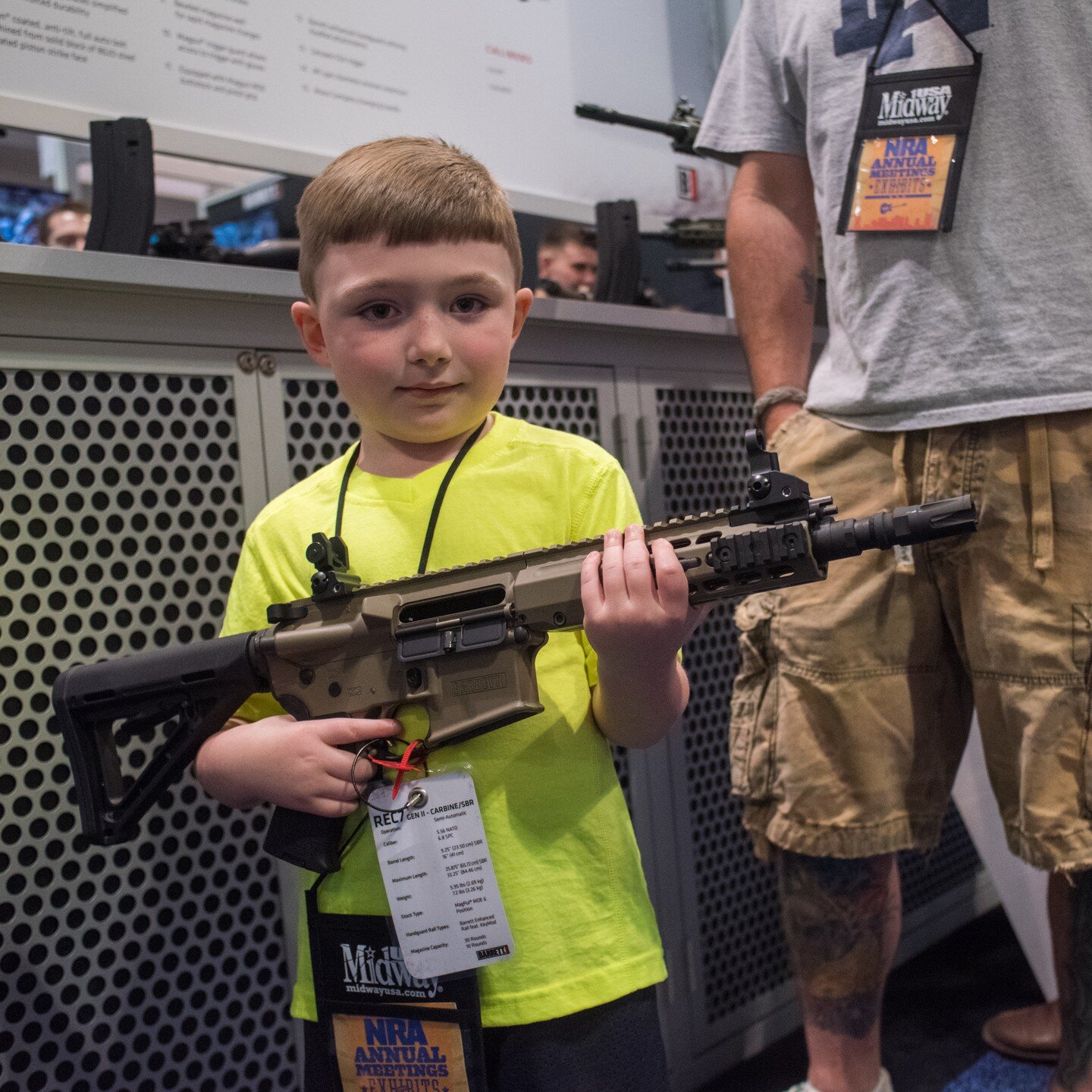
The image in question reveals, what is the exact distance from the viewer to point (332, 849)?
0.95 meters

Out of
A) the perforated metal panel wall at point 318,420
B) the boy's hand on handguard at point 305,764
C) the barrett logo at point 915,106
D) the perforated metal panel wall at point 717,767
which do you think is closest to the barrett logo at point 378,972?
the boy's hand on handguard at point 305,764

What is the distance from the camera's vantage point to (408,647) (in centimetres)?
93

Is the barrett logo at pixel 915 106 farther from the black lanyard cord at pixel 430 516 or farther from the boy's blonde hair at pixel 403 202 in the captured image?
the black lanyard cord at pixel 430 516

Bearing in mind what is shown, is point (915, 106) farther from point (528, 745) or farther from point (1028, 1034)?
point (1028, 1034)

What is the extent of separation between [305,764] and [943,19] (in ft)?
3.64

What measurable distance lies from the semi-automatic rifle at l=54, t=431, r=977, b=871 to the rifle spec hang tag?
2.0 inches

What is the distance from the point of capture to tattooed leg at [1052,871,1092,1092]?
129cm

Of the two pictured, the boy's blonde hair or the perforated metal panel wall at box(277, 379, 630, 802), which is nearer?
the boy's blonde hair

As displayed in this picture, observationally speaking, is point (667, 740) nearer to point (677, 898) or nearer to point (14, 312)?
point (677, 898)

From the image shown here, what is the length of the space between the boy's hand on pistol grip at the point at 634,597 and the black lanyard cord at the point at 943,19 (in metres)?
0.79

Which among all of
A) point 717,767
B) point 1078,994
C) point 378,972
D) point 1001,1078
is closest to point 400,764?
point 378,972

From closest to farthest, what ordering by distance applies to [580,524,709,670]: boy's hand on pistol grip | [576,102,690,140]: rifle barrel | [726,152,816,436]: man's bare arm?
1. [580,524,709,670]: boy's hand on pistol grip
2. [726,152,816,436]: man's bare arm
3. [576,102,690,140]: rifle barrel

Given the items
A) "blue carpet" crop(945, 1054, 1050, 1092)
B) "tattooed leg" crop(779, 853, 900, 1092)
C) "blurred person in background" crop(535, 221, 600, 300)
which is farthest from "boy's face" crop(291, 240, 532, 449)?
"blurred person in background" crop(535, 221, 600, 300)

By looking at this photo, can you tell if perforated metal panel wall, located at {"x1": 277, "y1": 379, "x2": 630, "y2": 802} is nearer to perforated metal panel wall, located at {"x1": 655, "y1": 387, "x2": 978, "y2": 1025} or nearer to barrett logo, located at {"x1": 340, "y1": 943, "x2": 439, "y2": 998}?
perforated metal panel wall, located at {"x1": 655, "y1": 387, "x2": 978, "y2": 1025}
